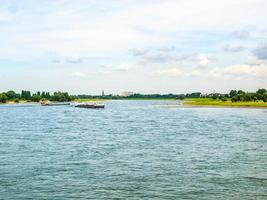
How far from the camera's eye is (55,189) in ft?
101

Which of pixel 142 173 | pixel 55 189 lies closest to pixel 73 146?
pixel 142 173

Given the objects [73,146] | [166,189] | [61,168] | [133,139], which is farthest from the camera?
[133,139]

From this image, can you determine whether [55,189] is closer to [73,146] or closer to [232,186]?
[232,186]

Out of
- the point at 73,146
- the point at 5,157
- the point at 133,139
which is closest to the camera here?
the point at 5,157

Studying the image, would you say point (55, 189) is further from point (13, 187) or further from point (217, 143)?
point (217, 143)

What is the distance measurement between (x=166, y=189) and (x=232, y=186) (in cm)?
482

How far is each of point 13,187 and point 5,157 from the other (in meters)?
14.6

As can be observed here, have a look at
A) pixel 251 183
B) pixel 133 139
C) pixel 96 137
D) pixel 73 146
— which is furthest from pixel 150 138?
pixel 251 183

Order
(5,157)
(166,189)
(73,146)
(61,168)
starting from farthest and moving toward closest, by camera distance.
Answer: (73,146)
(5,157)
(61,168)
(166,189)

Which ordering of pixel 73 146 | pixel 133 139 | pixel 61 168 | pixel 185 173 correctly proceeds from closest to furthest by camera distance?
pixel 185 173 < pixel 61 168 < pixel 73 146 < pixel 133 139

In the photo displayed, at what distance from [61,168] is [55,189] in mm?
8035

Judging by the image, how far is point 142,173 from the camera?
36.4m

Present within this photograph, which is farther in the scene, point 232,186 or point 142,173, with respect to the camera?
point 142,173

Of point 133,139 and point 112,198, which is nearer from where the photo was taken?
point 112,198
